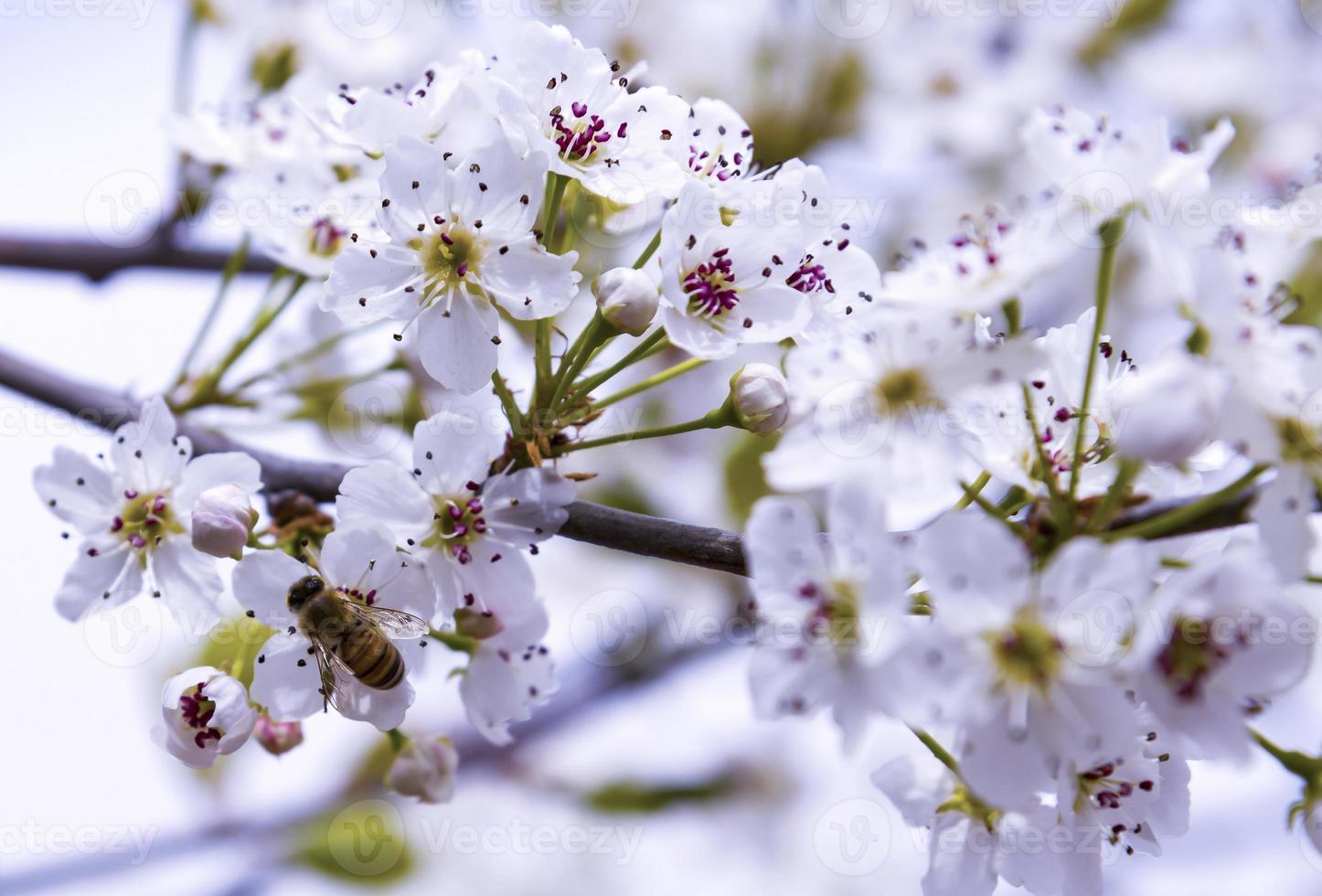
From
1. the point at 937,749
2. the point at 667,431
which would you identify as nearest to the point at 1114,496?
the point at 937,749

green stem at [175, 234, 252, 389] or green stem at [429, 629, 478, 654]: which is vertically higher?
green stem at [175, 234, 252, 389]

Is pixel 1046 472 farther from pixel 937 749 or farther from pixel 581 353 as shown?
pixel 581 353

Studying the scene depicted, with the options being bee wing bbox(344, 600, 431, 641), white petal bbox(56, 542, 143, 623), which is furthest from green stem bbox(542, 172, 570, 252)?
white petal bbox(56, 542, 143, 623)

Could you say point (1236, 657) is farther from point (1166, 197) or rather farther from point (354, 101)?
point (354, 101)

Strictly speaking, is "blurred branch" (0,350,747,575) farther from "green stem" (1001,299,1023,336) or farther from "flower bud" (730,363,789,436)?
"green stem" (1001,299,1023,336)

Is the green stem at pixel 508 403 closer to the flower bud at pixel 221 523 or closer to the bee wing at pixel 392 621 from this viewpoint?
the bee wing at pixel 392 621
